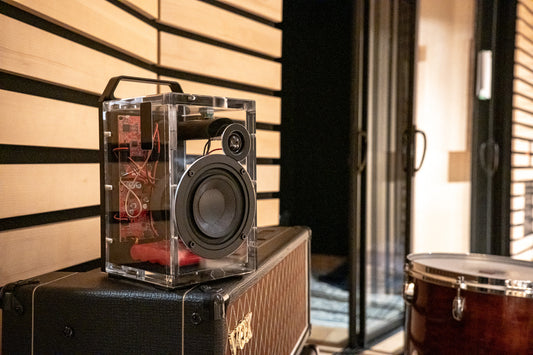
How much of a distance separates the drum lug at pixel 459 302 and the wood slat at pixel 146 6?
4.77 ft

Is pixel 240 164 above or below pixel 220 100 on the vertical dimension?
below

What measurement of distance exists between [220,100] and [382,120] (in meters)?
2.24

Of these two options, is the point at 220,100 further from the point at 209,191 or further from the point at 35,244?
the point at 35,244

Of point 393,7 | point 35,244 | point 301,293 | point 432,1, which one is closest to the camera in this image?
point 35,244

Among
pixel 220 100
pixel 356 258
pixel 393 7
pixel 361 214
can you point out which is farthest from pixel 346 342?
pixel 220 100

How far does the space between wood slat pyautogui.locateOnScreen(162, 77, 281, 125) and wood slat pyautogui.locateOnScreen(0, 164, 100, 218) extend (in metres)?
0.64

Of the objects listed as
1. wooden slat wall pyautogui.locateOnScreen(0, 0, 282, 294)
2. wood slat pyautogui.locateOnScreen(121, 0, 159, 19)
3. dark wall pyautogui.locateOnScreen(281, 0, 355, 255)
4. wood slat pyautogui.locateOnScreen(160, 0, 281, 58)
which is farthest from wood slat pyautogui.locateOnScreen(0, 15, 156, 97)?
dark wall pyautogui.locateOnScreen(281, 0, 355, 255)

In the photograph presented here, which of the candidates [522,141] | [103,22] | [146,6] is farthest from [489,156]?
[103,22]

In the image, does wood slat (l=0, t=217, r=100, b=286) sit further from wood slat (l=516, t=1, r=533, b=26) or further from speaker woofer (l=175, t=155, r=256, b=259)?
wood slat (l=516, t=1, r=533, b=26)

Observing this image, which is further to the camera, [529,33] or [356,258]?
[529,33]

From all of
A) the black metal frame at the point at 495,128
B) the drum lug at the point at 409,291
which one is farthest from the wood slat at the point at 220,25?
the black metal frame at the point at 495,128

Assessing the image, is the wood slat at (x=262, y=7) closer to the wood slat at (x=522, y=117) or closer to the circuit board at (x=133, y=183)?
the circuit board at (x=133, y=183)

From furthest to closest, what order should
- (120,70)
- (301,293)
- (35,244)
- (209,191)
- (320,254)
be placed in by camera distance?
(320,254)
(301,293)
(120,70)
(35,244)
(209,191)

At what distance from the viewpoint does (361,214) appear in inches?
118
